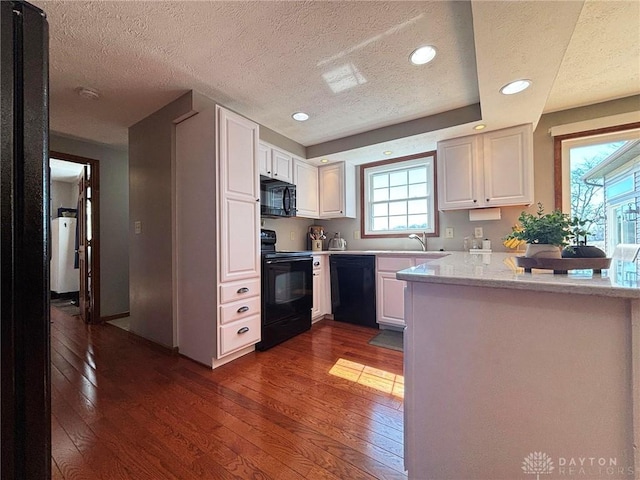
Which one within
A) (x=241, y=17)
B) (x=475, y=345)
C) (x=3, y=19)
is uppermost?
(x=241, y=17)

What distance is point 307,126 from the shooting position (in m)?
2.96

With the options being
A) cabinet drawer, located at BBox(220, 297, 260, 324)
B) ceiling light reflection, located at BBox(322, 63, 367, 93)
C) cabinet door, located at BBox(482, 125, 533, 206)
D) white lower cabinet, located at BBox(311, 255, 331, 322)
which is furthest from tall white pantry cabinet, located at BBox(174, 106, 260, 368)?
cabinet door, located at BBox(482, 125, 533, 206)

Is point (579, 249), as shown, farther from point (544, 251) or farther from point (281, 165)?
point (281, 165)

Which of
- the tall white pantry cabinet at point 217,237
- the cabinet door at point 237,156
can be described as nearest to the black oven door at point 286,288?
the tall white pantry cabinet at point 217,237

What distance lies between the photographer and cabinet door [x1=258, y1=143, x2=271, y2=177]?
9.36 feet

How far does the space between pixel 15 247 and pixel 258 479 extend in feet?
4.11

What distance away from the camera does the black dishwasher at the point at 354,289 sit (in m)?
3.11

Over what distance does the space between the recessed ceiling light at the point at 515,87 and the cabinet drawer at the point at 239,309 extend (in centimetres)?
256

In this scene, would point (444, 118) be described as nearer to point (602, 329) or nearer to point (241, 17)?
point (241, 17)

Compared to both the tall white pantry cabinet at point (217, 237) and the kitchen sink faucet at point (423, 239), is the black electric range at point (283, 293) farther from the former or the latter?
the kitchen sink faucet at point (423, 239)

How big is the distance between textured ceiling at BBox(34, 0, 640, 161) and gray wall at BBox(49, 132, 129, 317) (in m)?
0.82

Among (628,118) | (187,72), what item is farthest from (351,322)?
(628,118)

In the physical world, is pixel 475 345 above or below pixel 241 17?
below

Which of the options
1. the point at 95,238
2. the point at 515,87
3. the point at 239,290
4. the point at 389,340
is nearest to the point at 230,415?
the point at 239,290
